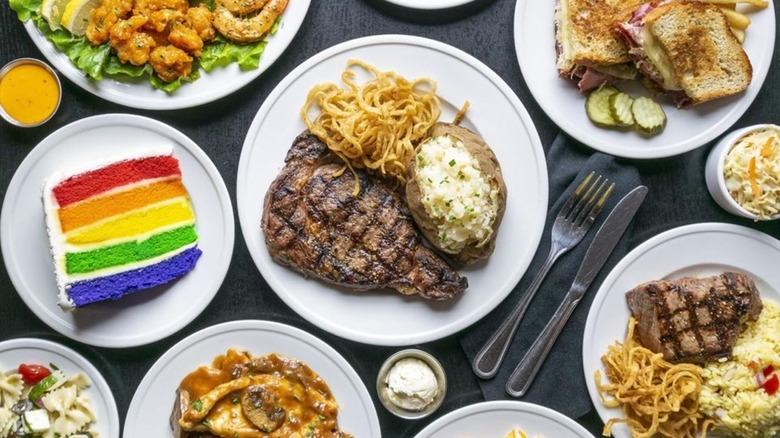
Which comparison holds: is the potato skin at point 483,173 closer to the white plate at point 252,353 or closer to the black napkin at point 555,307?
the black napkin at point 555,307

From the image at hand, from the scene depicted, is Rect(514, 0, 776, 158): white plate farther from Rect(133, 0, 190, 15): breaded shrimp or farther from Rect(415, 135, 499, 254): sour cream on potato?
Rect(133, 0, 190, 15): breaded shrimp

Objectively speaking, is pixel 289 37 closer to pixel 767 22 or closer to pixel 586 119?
pixel 586 119

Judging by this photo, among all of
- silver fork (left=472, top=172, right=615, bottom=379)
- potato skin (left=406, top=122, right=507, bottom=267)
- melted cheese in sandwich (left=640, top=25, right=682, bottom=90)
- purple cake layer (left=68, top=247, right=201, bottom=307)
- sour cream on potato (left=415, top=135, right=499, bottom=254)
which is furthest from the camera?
silver fork (left=472, top=172, right=615, bottom=379)

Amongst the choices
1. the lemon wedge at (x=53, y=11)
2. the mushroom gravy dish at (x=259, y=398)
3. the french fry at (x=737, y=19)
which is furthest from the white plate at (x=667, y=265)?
the lemon wedge at (x=53, y=11)

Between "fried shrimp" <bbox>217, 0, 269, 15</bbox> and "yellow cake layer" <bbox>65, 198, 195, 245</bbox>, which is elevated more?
"fried shrimp" <bbox>217, 0, 269, 15</bbox>

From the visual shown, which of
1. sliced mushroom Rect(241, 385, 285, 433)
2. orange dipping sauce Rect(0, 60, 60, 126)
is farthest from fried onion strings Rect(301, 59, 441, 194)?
orange dipping sauce Rect(0, 60, 60, 126)

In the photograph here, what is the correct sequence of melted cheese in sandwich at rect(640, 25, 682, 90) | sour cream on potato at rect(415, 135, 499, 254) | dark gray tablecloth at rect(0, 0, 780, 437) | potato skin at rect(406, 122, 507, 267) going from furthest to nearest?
dark gray tablecloth at rect(0, 0, 780, 437)
melted cheese in sandwich at rect(640, 25, 682, 90)
potato skin at rect(406, 122, 507, 267)
sour cream on potato at rect(415, 135, 499, 254)

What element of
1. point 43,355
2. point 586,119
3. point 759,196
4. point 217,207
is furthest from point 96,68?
point 759,196
